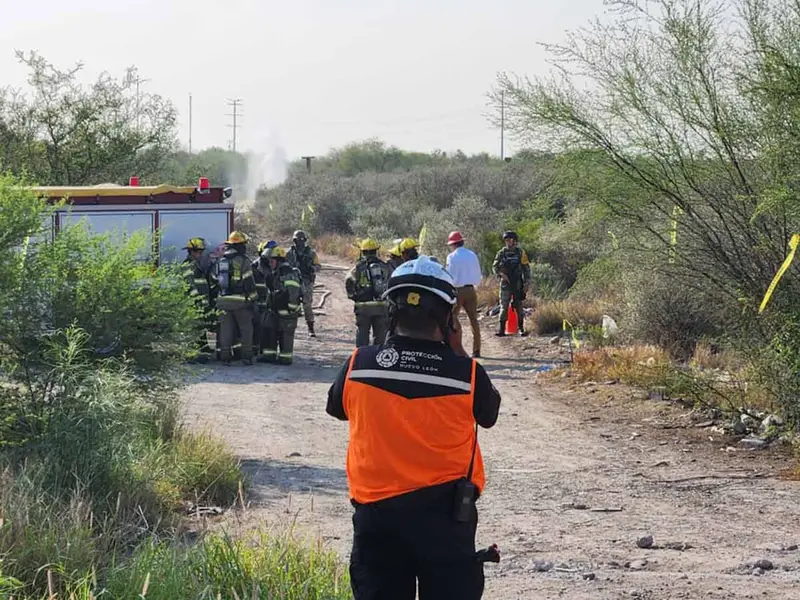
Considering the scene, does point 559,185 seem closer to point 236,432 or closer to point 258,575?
point 236,432

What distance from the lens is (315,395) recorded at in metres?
13.5

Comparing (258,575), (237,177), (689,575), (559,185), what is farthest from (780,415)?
(237,177)

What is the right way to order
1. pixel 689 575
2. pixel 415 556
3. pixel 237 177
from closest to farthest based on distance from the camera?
pixel 415 556 < pixel 689 575 < pixel 237 177

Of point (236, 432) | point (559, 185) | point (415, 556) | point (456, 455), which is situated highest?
point (559, 185)

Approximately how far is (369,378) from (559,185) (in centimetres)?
818

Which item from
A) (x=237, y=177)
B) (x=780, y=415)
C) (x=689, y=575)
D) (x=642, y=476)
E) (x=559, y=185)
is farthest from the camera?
(x=237, y=177)

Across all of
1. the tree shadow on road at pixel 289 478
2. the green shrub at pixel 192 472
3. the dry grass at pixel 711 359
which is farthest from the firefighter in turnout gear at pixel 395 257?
the green shrub at pixel 192 472

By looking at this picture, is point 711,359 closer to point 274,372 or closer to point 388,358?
point 274,372

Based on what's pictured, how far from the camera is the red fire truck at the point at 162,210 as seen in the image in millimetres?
15766

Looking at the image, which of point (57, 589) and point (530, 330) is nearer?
point (57, 589)

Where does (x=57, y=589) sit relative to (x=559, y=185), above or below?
below

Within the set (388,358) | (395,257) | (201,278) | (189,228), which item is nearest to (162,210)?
(189,228)

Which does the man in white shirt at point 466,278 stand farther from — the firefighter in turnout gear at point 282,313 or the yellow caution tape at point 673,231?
the yellow caution tape at point 673,231

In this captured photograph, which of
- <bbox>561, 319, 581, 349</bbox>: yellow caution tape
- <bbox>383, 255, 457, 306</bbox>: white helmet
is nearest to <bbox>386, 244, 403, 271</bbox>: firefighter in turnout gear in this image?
<bbox>561, 319, 581, 349</bbox>: yellow caution tape
